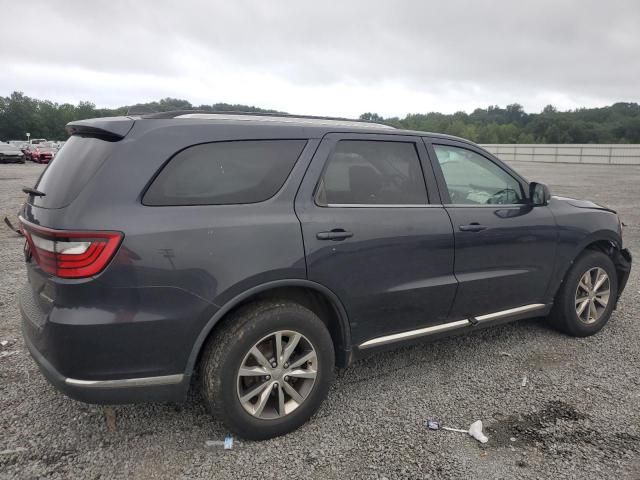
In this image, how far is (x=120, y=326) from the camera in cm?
234

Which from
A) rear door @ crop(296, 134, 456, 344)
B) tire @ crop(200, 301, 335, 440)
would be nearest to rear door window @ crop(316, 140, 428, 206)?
rear door @ crop(296, 134, 456, 344)

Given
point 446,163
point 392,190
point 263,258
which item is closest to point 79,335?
point 263,258

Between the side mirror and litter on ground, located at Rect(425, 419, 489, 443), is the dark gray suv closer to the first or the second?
the side mirror

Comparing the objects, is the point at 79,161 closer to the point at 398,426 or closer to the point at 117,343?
the point at 117,343

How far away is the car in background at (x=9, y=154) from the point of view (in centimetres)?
3155

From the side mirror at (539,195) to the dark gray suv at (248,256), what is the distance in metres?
0.30

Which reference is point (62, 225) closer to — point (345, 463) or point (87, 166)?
point (87, 166)

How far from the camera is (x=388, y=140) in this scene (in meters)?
3.36

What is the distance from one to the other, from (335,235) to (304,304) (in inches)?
18.5

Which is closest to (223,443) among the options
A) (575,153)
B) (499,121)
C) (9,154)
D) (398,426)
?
(398,426)

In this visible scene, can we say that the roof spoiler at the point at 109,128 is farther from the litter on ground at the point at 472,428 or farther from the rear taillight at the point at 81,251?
the litter on ground at the point at 472,428

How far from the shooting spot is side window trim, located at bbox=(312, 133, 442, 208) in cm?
295

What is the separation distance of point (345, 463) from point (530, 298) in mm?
2170

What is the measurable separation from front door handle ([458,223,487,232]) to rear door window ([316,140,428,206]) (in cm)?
33
